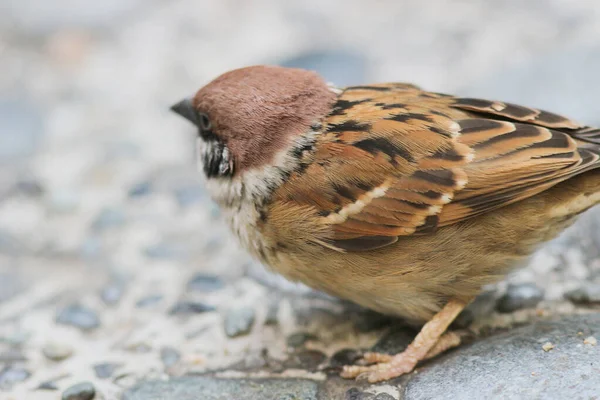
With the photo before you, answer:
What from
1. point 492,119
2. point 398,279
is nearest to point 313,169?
point 398,279

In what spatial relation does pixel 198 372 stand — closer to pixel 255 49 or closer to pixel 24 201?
pixel 24 201

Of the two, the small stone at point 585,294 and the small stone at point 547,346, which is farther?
the small stone at point 585,294

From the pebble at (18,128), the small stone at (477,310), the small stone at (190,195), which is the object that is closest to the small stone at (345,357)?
the small stone at (477,310)

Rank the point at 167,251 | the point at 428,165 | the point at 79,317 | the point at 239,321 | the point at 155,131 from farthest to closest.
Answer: the point at 155,131
the point at 167,251
the point at 79,317
the point at 239,321
the point at 428,165

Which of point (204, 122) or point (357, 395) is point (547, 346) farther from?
point (204, 122)

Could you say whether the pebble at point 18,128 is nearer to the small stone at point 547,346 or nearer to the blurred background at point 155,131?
the blurred background at point 155,131

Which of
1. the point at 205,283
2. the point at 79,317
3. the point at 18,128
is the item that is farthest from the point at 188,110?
the point at 18,128

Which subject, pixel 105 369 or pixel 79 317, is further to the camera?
pixel 79 317
